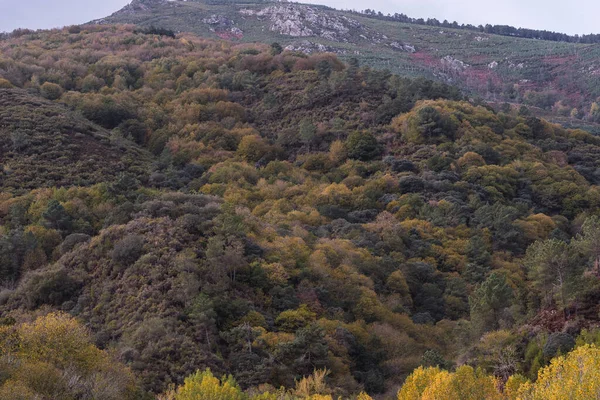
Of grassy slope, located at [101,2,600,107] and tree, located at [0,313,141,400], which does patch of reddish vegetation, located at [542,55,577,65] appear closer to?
grassy slope, located at [101,2,600,107]

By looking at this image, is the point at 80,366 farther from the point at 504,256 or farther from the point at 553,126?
the point at 553,126

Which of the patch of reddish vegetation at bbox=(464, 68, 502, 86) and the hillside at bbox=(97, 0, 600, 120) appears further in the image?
the patch of reddish vegetation at bbox=(464, 68, 502, 86)

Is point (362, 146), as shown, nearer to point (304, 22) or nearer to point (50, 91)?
point (50, 91)

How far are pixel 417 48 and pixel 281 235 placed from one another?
404ft

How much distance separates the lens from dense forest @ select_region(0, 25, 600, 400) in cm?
2359

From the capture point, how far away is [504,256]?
144ft

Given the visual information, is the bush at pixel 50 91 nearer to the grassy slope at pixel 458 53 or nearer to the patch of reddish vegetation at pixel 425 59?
the grassy slope at pixel 458 53

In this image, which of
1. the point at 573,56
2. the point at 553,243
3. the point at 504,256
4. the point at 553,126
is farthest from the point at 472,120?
the point at 573,56

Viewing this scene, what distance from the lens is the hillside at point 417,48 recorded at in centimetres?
12850

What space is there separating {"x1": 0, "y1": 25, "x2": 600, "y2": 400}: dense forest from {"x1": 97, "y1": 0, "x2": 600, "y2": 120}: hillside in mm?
55114

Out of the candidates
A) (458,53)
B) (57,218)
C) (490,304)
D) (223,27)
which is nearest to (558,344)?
(490,304)

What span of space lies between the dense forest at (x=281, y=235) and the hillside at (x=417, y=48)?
5511 centimetres

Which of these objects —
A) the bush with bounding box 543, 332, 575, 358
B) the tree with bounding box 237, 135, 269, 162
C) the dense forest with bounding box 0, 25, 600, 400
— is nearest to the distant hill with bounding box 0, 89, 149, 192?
the dense forest with bounding box 0, 25, 600, 400

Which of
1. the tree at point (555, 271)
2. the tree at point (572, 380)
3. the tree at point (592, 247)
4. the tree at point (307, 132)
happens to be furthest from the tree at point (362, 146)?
the tree at point (572, 380)
